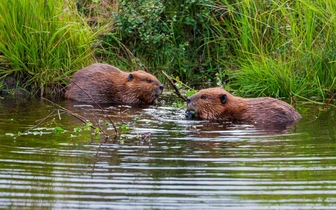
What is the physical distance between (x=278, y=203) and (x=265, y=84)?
494 centimetres

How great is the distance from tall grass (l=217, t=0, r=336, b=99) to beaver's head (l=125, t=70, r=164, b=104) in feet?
3.23

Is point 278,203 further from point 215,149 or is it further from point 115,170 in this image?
point 215,149

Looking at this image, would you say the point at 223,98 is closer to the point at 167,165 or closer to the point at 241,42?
the point at 241,42

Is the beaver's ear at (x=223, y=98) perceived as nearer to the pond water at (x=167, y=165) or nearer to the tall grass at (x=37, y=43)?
the pond water at (x=167, y=165)

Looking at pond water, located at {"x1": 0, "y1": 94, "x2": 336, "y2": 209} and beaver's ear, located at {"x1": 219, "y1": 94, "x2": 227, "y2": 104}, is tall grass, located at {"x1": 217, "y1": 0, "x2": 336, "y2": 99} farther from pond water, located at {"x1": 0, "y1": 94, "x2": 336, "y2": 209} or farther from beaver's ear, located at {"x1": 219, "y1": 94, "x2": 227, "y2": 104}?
pond water, located at {"x1": 0, "y1": 94, "x2": 336, "y2": 209}

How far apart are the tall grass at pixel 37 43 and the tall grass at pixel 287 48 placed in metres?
2.07

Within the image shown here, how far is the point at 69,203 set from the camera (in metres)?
4.09

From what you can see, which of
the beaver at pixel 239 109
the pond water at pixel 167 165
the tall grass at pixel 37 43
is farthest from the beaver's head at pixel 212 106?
the tall grass at pixel 37 43

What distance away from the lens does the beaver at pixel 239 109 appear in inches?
294

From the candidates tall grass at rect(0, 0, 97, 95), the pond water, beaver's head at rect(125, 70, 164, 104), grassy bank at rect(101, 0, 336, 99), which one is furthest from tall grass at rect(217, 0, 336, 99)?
tall grass at rect(0, 0, 97, 95)

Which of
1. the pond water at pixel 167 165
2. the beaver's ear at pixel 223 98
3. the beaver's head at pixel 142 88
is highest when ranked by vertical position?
the pond water at pixel 167 165

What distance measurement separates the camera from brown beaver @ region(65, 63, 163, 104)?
9180 millimetres

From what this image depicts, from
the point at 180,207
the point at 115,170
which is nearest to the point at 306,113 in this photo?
the point at 115,170

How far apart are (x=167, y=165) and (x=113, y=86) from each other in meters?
4.45
